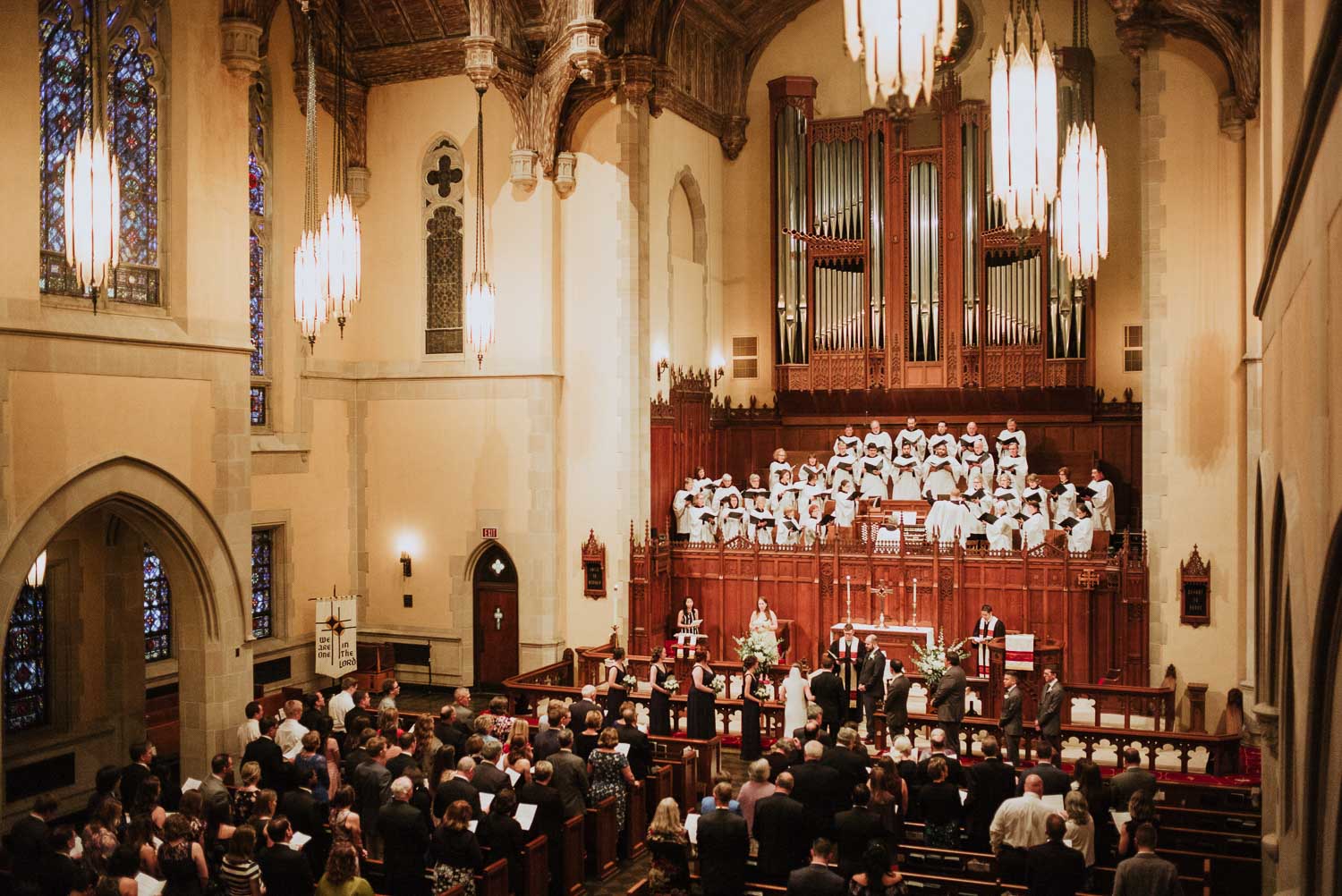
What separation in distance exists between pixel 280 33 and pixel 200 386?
25.3 ft

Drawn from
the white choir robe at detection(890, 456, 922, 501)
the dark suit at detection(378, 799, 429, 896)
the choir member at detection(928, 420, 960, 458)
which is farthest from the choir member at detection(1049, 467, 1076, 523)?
the dark suit at detection(378, 799, 429, 896)

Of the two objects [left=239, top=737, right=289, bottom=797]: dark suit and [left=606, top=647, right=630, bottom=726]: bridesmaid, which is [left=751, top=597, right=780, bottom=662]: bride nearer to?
[left=606, top=647, right=630, bottom=726]: bridesmaid

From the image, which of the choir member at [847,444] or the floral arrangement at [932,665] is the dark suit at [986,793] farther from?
the choir member at [847,444]

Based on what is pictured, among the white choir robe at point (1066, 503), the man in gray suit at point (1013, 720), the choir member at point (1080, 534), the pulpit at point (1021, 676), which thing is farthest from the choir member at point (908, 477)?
the man in gray suit at point (1013, 720)

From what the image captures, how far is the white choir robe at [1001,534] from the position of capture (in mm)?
18922

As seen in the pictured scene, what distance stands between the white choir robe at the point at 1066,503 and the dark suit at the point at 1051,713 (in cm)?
580

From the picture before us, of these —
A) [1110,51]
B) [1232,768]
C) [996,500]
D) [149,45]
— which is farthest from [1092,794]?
[1110,51]

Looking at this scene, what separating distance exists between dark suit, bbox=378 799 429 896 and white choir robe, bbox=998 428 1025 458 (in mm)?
14282

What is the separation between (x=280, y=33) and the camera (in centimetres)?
1888

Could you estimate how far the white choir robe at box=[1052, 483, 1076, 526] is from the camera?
18.8 metres

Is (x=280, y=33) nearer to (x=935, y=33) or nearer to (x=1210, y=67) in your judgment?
(x=1210, y=67)

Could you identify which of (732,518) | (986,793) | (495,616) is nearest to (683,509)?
(732,518)

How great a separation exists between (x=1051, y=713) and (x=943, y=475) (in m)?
7.74

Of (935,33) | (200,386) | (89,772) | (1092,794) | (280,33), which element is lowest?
(89,772)
